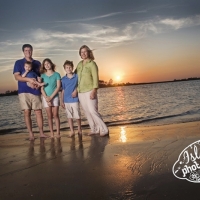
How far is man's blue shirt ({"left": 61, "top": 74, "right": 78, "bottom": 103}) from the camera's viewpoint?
19.9ft

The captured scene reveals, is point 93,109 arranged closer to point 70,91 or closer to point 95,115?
point 95,115

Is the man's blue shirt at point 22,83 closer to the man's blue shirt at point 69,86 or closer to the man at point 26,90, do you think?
the man at point 26,90

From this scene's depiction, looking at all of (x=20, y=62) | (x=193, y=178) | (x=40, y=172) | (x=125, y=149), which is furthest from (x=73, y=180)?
(x=20, y=62)

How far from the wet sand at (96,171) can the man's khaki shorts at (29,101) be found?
3.49 ft

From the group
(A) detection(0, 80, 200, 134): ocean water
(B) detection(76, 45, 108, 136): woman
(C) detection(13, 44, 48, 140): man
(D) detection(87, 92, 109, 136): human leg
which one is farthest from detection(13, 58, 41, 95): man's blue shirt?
(A) detection(0, 80, 200, 134): ocean water

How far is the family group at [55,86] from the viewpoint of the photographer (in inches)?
226

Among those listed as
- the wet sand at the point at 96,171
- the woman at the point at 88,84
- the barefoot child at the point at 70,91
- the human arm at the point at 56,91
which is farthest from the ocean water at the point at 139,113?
the wet sand at the point at 96,171

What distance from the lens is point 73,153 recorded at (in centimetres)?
429

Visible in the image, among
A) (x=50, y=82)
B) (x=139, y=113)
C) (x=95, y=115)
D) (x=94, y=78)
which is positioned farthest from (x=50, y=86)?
(x=139, y=113)

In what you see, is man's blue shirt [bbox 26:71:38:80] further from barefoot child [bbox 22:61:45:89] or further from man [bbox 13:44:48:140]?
man [bbox 13:44:48:140]

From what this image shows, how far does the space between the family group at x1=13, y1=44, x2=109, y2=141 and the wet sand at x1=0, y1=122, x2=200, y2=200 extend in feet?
3.52

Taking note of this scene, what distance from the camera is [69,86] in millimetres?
6086

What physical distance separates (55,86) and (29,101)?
26.6 inches

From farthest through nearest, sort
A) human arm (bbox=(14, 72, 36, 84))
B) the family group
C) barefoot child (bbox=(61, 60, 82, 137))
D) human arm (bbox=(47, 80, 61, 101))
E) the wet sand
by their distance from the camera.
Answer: barefoot child (bbox=(61, 60, 82, 137)), human arm (bbox=(47, 80, 61, 101)), the family group, human arm (bbox=(14, 72, 36, 84)), the wet sand
